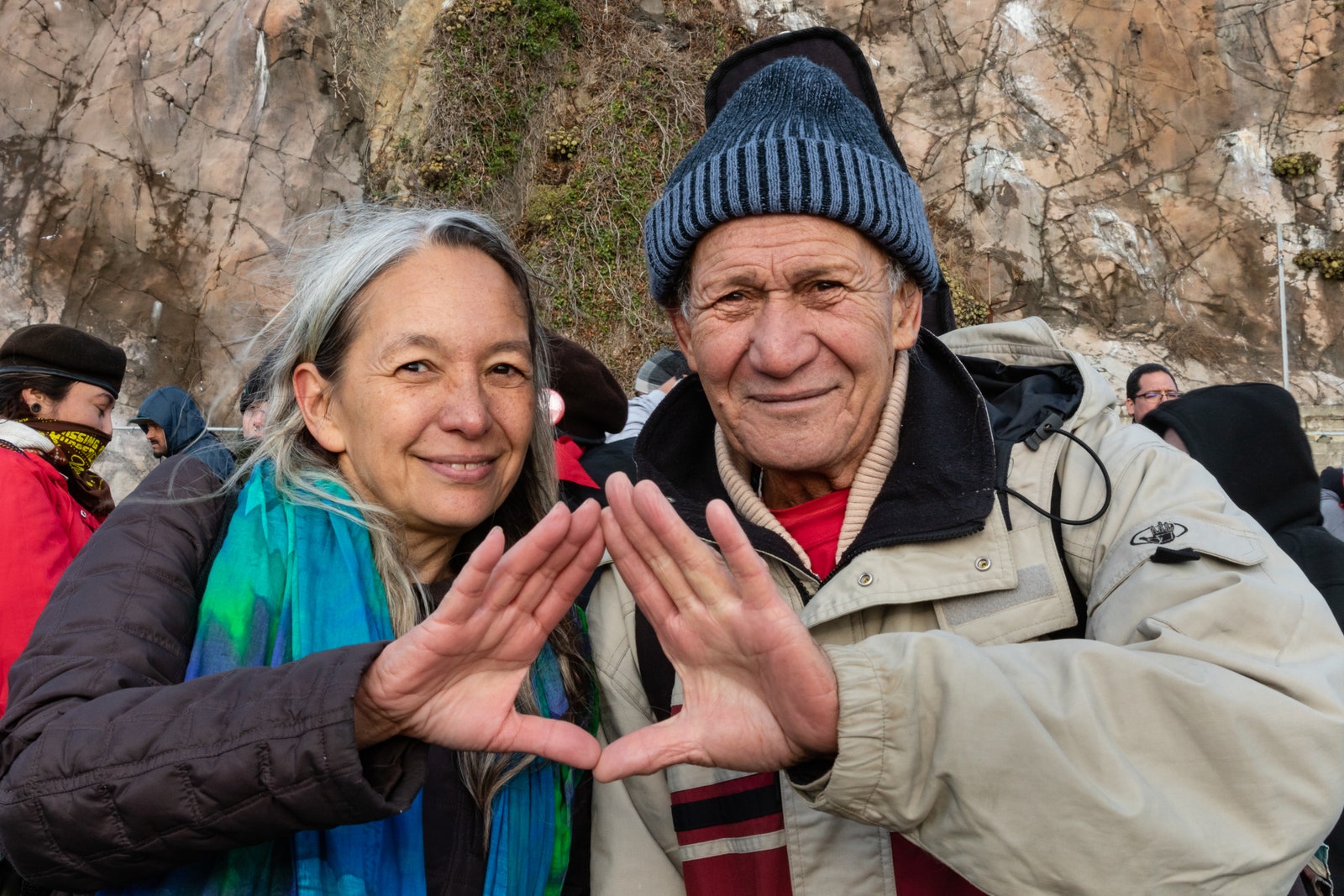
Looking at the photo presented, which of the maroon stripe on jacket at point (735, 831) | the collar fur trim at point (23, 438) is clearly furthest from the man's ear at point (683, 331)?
the collar fur trim at point (23, 438)

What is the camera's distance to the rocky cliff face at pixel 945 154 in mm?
11453

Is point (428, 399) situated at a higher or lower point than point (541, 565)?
higher

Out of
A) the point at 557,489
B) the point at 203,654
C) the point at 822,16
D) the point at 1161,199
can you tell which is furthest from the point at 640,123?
the point at 203,654

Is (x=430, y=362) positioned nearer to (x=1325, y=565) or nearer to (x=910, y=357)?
(x=910, y=357)

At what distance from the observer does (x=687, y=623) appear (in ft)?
4.60

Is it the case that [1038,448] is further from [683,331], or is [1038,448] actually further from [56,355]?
[56,355]

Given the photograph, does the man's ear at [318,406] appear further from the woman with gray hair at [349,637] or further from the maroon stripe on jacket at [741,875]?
the maroon stripe on jacket at [741,875]

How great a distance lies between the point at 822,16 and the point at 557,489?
1279 cm

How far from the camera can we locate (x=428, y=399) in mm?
1914

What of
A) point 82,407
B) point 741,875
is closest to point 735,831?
point 741,875

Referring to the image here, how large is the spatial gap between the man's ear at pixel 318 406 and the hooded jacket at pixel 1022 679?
2.13 feet

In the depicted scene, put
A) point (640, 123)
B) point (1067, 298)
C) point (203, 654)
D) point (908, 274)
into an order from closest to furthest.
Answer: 1. point (203, 654)
2. point (908, 274)
3. point (640, 123)
4. point (1067, 298)

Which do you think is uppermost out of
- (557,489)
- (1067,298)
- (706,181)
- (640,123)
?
(640,123)

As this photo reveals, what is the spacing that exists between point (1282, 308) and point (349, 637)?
13.2 meters
